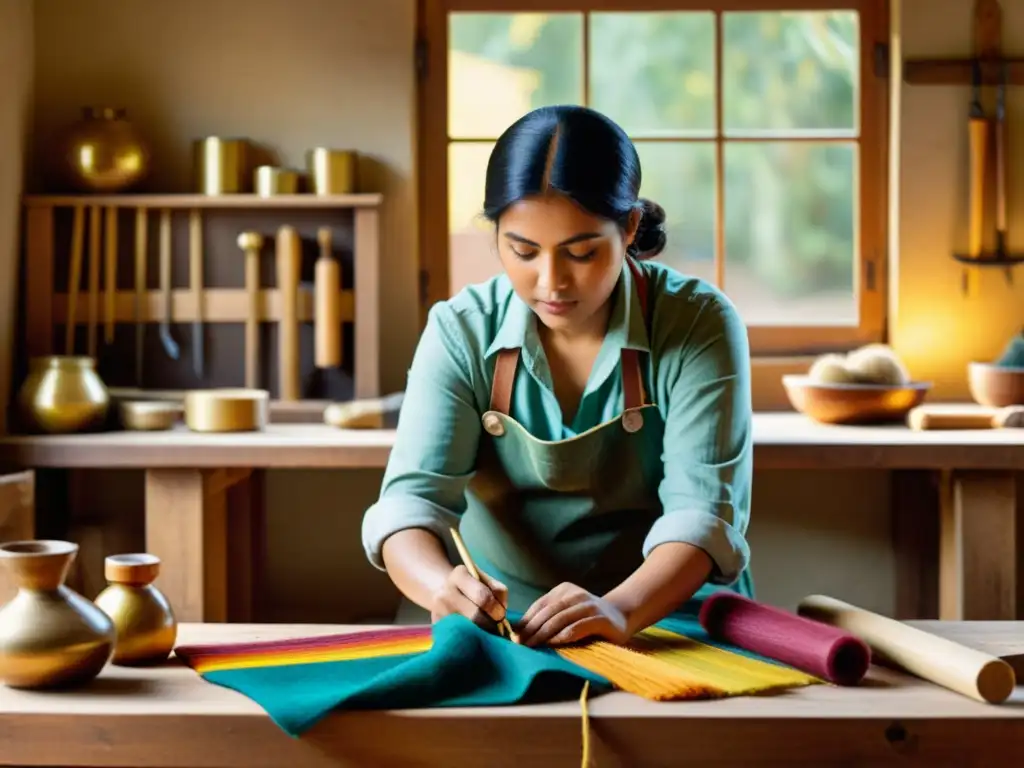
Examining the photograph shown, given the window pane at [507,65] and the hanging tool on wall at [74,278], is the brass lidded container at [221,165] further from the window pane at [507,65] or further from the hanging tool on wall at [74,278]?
the window pane at [507,65]

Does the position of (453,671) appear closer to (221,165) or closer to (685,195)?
(221,165)

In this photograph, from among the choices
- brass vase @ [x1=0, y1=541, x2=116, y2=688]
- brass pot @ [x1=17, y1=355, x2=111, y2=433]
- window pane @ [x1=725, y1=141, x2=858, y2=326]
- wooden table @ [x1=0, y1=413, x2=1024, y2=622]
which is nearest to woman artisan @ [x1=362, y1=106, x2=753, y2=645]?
brass vase @ [x1=0, y1=541, x2=116, y2=688]

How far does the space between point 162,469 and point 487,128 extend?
1.44 meters

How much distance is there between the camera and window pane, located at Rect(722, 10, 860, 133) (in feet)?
12.2

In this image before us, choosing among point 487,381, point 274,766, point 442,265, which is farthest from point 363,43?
point 274,766

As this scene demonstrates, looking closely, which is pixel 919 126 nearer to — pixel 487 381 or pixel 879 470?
pixel 879 470

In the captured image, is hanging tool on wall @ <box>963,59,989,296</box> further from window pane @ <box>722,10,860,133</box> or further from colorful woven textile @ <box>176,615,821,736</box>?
colorful woven textile @ <box>176,615,821,736</box>

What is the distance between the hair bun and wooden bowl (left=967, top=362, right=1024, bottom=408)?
1403mm

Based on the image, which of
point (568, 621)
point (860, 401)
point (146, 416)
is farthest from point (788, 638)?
point (146, 416)

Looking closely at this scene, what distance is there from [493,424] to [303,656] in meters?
0.61

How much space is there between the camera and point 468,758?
56.7 inches

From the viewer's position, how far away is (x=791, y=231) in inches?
150

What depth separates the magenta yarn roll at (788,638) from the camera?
1.55 metres

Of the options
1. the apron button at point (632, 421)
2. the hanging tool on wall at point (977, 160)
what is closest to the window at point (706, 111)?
the hanging tool on wall at point (977, 160)
